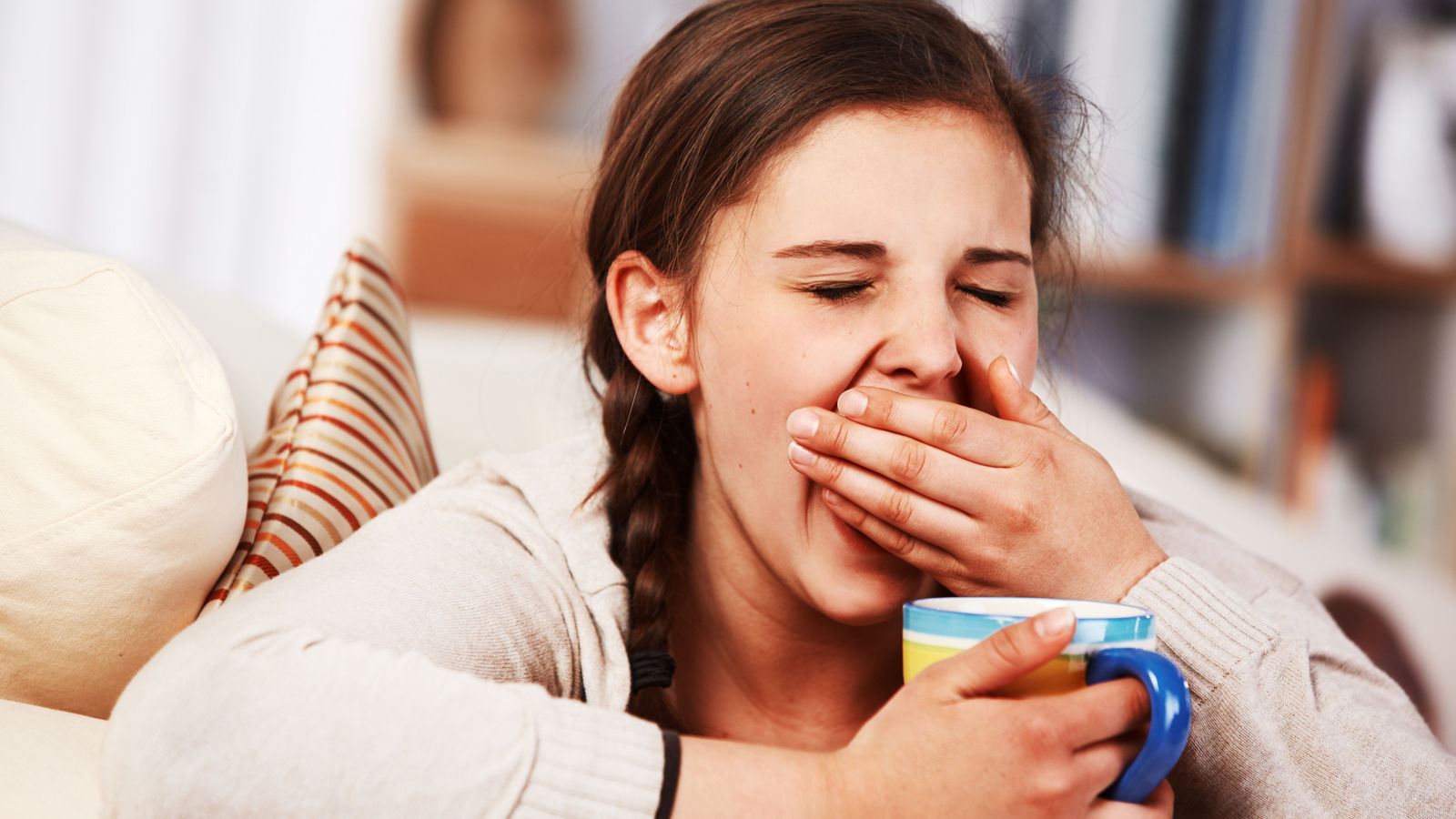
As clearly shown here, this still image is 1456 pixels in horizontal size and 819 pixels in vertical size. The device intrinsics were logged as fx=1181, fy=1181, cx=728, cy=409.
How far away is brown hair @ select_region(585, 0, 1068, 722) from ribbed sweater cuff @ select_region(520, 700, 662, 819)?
24cm

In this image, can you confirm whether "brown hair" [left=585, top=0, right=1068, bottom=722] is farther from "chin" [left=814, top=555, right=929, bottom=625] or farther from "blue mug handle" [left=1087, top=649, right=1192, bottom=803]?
"blue mug handle" [left=1087, top=649, right=1192, bottom=803]

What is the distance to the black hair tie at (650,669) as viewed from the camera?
842mm

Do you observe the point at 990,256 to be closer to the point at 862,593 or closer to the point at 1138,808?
the point at 862,593

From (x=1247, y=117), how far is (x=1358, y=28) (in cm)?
44

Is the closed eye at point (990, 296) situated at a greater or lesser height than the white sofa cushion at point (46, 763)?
greater

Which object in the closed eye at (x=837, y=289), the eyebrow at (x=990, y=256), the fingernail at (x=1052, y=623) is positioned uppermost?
the eyebrow at (x=990, y=256)

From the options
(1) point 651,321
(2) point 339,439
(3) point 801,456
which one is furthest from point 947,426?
(2) point 339,439

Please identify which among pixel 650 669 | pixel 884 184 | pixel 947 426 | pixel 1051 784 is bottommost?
pixel 650 669

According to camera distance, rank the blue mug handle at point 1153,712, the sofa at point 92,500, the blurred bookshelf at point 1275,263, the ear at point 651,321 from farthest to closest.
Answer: the blurred bookshelf at point 1275,263 → the ear at point 651,321 → the sofa at point 92,500 → the blue mug handle at point 1153,712

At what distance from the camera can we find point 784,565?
0.88 m

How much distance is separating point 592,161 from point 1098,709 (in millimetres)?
1974

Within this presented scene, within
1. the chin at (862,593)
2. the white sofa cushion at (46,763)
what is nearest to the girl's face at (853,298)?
the chin at (862,593)

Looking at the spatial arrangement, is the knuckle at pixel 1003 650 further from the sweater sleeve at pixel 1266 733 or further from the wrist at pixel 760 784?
the sweater sleeve at pixel 1266 733

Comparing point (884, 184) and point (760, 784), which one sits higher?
point (884, 184)
